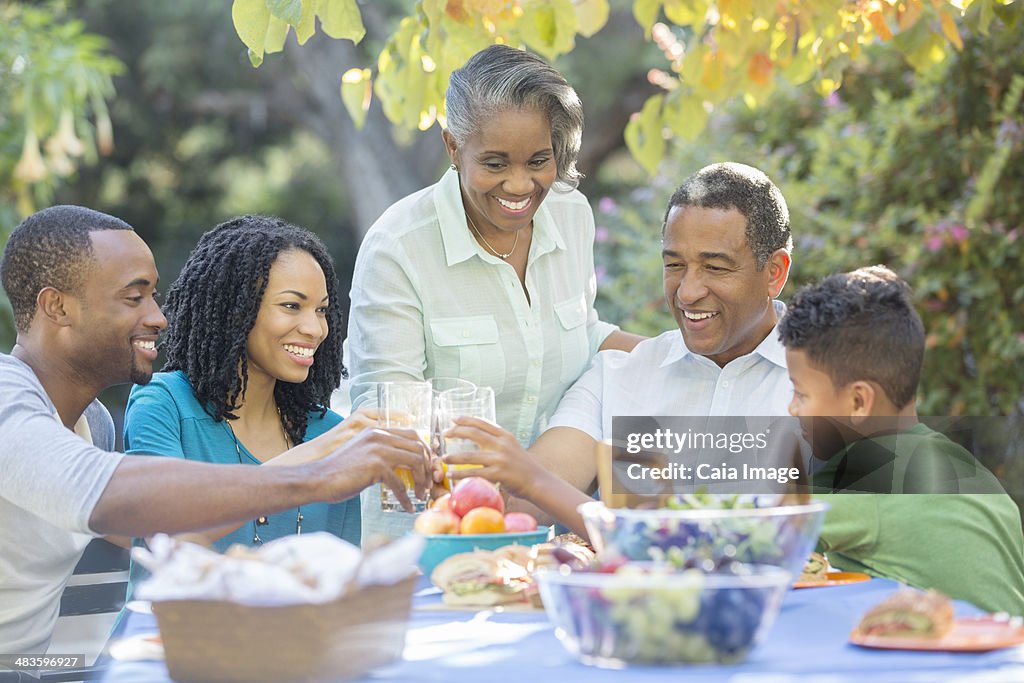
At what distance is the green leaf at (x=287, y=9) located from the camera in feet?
11.3

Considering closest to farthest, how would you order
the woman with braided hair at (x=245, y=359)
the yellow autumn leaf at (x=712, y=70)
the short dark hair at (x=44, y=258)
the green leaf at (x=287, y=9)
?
the short dark hair at (x=44, y=258)
the woman with braided hair at (x=245, y=359)
the green leaf at (x=287, y=9)
the yellow autumn leaf at (x=712, y=70)

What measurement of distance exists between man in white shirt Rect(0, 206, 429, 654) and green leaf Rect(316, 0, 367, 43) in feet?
3.17

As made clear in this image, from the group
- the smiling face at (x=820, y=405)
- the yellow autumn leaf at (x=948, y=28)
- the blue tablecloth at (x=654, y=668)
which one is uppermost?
the yellow autumn leaf at (x=948, y=28)

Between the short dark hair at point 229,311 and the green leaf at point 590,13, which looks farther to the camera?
the green leaf at point 590,13

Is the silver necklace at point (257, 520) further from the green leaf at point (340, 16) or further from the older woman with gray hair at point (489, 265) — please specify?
the green leaf at point (340, 16)

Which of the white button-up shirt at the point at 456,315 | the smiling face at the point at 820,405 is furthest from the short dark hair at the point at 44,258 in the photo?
the smiling face at the point at 820,405

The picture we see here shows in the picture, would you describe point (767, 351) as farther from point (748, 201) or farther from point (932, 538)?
point (932, 538)

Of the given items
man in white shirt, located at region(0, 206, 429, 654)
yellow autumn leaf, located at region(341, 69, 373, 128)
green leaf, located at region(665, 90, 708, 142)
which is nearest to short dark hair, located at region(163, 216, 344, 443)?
man in white shirt, located at region(0, 206, 429, 654)

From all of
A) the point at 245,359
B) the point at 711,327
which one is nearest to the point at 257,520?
the point at 245,359

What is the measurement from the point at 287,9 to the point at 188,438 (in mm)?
1172

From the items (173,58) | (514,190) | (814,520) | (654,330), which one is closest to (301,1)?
(514,190)

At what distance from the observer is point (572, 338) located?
3787 mm

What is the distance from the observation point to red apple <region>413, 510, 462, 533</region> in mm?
2754

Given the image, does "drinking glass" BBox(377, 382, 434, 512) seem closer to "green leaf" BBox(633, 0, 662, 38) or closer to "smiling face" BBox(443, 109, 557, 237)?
"smiling face" BBox(443, 109, 557, 237)
